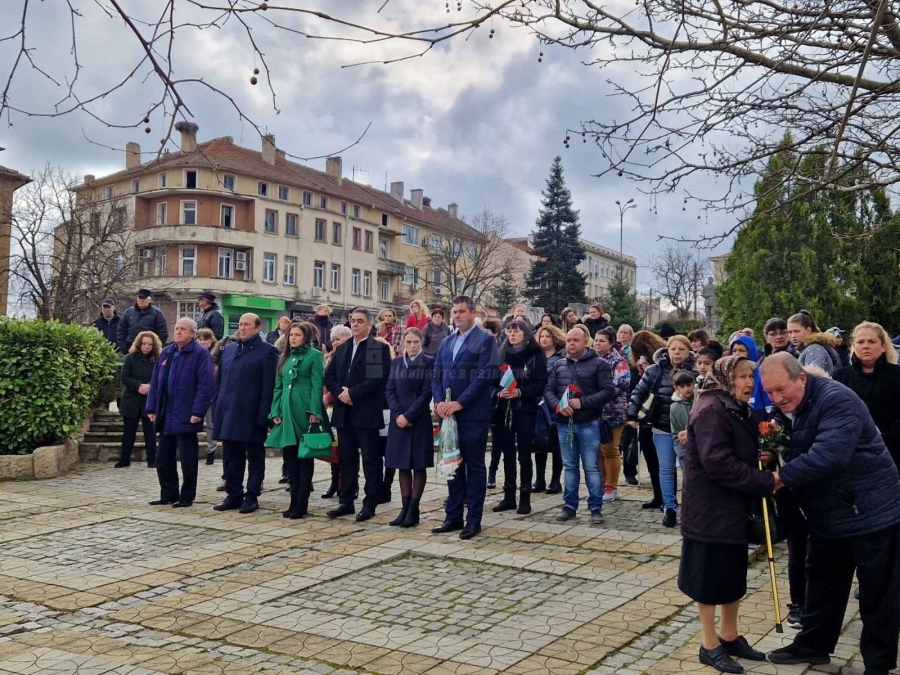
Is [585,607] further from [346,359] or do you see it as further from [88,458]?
[88,458]

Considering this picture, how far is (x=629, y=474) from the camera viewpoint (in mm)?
12422

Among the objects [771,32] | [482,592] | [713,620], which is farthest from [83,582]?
[771,32]

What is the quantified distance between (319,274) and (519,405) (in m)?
54.1

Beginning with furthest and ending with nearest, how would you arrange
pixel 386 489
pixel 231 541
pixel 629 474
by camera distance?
pixel 629 474
pixel 386 489
pixel 231 541

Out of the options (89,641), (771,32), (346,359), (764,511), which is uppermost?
(771,32)

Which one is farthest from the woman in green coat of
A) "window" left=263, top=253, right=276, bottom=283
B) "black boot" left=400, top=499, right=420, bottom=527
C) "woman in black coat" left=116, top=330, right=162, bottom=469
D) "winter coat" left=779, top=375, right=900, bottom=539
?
"window" left=263, top=253, right=276, bottom=283

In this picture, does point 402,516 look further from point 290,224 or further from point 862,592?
point 290,224

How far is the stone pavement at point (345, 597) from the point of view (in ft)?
16.4

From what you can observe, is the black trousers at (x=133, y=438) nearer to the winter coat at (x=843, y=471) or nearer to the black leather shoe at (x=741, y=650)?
the black leather shoe at (x=741, y=650)

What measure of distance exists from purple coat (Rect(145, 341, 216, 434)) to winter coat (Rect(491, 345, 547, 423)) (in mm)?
3494

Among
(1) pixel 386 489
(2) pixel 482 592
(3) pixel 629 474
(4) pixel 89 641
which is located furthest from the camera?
(3) pixel 629 474

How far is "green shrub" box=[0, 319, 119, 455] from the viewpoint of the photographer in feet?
40.9

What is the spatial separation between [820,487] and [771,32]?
3.45 meters

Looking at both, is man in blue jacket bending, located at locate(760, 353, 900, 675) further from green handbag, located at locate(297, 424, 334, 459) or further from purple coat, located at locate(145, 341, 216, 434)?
purple coat, located at locate(145, 341, 216, 434)
